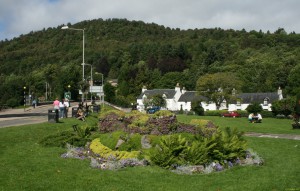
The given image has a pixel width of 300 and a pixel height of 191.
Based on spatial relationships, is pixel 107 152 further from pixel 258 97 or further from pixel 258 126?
pixel 258 97

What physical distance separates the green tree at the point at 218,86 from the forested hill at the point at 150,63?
68.5ft

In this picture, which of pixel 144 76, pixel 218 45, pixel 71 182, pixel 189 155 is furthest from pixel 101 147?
pixel 218 45

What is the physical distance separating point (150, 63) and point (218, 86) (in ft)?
271

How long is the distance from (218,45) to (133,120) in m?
129

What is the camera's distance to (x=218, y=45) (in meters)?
143

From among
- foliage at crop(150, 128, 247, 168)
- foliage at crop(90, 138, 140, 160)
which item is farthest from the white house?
foliage at crop(150, 128, 247, 168)

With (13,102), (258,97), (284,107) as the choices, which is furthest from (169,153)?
(258,97)

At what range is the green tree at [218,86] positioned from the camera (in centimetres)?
7031

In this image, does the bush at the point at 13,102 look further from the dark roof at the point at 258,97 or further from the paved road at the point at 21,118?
the dark roof at the point at 258,97

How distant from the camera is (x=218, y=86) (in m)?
71.3

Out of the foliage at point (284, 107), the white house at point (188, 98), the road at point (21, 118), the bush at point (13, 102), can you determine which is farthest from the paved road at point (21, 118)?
the white house at point (188, 98)

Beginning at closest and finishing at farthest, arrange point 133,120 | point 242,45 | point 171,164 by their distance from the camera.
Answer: point 171,164 < point 133,120 < point 242,45

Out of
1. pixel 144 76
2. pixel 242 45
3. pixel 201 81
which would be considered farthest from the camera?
pixel 242 45

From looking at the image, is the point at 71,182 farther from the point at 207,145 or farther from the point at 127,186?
the point at 207,145
